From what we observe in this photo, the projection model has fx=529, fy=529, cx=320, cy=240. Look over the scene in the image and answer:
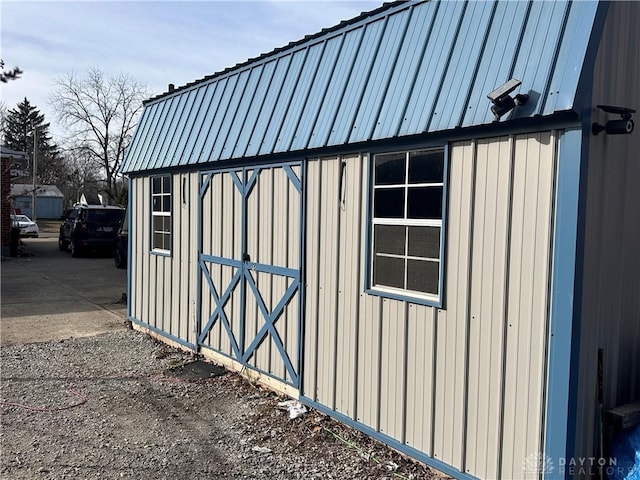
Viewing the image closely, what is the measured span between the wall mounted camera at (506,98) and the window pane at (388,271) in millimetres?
1370

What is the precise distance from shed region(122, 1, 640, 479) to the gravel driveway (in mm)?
291

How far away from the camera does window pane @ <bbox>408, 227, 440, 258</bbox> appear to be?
3.81 m

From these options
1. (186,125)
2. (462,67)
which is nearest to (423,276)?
(462,67)

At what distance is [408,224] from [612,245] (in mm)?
1357

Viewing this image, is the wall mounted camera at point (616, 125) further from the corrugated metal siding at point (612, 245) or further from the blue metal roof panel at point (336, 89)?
the blue metal roof panel at point (336, 89)

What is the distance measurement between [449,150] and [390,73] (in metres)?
0.95

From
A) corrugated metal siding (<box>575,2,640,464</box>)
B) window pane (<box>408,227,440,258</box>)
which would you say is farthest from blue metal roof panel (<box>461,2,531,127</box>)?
window pane (<box>408,227,440,258</box>)

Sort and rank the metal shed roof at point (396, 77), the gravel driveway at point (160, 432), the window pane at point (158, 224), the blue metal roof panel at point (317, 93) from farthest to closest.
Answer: the window pane at point (158, 224) → the blue metal roof panel at point (317, 93) → the gravel driveway at point (160, 432) → the metal shed roof at point (396, 77)

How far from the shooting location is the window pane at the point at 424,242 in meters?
3.81

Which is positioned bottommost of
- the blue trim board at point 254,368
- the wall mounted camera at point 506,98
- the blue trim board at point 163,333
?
the blue trim board at point 163,333

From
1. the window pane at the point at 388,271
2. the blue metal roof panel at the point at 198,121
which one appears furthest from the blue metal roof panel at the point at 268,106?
the window pane at the point at 388,271

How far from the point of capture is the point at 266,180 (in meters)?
5.54

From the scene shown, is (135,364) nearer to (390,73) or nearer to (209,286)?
(209,286)

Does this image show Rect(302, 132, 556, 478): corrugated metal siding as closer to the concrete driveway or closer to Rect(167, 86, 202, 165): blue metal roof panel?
Rect(167, 86, 202, 165): blue metal roof panel
